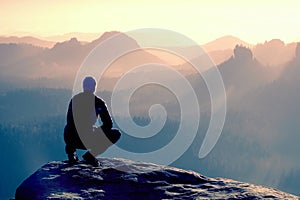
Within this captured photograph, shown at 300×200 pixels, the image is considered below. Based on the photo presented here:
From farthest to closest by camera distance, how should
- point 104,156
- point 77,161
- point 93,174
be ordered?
point 104,156, point 77,161, point 93,174

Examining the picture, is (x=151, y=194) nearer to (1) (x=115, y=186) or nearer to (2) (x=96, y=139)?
(1) (x=115, y=186)

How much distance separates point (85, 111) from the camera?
27.2 m

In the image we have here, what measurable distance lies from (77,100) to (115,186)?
5.03 metres

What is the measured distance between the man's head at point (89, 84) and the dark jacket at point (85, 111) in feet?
0.74

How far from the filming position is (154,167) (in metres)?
29.8

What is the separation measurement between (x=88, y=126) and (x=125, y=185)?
12.7 feet

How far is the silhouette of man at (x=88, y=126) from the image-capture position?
88.9 ft

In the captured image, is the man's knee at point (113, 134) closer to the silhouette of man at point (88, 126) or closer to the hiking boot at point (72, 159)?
the silhouette of man at point (88, 126)

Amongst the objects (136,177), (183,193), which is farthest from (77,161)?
(183,193)

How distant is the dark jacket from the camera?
27.1m

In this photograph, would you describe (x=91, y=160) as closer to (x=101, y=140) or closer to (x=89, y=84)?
(x=101, y=140)

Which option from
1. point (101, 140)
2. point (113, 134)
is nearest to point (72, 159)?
point (101, 140)

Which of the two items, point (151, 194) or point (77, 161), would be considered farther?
point (77, 161)

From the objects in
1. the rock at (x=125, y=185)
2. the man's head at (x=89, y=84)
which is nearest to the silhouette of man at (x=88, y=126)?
the man's head at (x=89, y=84)
